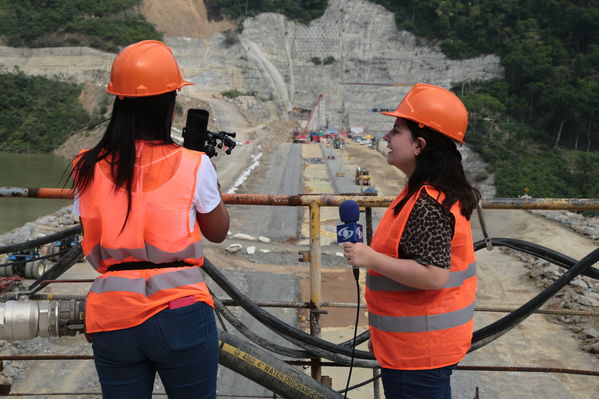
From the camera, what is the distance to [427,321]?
1.65m

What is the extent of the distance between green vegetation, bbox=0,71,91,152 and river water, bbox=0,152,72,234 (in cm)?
223

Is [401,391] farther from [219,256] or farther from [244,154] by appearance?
[244,154]

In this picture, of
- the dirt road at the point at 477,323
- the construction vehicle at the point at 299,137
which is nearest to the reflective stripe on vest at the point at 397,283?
the dirt road at the point at 477,323

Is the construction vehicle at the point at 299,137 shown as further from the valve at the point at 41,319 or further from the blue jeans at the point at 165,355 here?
the blue jeans at the point at 165,355

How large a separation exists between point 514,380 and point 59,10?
66.2 meters

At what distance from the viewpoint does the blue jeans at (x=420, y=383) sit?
65.3 inches

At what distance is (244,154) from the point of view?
3334 centimetres

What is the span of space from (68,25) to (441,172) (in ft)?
212

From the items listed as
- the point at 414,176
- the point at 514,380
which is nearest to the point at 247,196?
the point at 414,176

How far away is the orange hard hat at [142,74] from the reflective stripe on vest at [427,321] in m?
0.99

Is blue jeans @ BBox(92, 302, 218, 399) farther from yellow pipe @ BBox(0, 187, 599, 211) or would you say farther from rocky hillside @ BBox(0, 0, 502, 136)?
rocky hillside @ BBox(0, 0, 502, 136)

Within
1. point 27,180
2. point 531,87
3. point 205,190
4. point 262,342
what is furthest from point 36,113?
point 205,190

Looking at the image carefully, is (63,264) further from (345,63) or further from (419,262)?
(345,63)

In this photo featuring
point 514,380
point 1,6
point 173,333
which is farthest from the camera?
point 1,6
